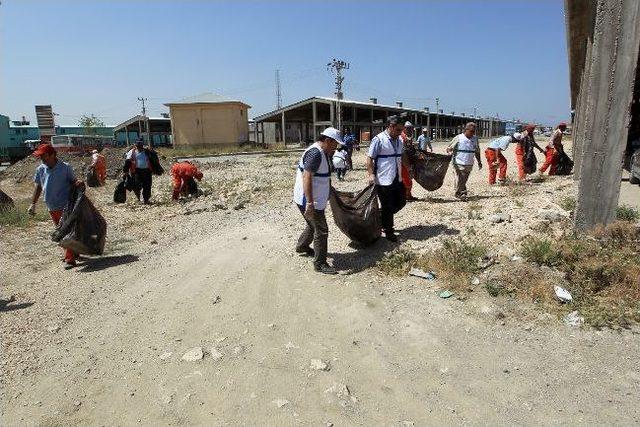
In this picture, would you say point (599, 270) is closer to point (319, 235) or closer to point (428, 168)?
point (319, 235)

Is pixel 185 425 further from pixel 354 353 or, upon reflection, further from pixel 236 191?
pixel 236 191

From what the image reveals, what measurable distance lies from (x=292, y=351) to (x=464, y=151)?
5.75m

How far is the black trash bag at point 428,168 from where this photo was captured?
7875mm

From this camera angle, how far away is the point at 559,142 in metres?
10.7

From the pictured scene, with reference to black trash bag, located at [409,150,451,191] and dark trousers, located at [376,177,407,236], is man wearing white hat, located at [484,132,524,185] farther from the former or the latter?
dark trousers, located at [376,177,407,236]

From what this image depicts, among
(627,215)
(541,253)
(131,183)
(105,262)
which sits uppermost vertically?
(131,183)

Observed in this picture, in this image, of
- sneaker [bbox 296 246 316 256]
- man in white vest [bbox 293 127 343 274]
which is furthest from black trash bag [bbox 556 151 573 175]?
man in white vest [bbox 293 127 343 274]

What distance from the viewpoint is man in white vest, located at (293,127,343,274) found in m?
4.75

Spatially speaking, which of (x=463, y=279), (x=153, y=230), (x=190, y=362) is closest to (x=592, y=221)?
(x=463, y=279)

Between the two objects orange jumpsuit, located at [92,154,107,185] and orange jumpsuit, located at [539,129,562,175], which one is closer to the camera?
orange jumpsuit, located at [539,129,562,175]

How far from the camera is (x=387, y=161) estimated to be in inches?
222

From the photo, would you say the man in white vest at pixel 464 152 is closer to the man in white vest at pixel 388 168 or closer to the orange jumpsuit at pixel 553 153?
the man in white vest at pixel 388 168

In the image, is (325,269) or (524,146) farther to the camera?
(524,146)

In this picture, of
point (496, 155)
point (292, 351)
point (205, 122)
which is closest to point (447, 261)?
point (292, 351)
